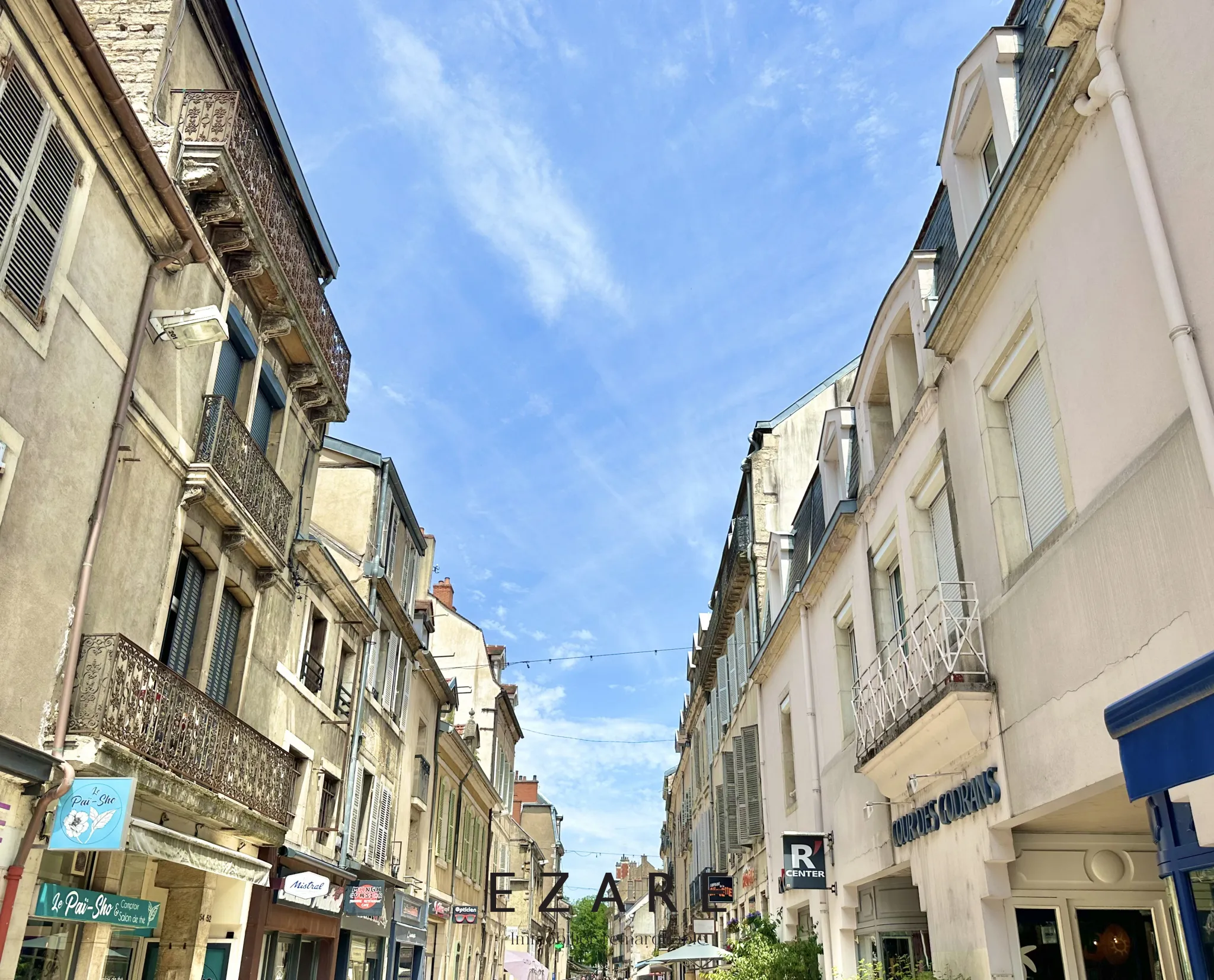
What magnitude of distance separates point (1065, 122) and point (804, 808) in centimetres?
1190

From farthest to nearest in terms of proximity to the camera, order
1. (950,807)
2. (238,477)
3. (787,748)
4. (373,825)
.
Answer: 1. (373,825)
2. (787,748)
3. (238,477)
4. (950,807)

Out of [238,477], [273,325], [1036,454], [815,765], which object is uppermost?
[273,325]

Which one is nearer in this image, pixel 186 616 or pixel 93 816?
pixel 93 816

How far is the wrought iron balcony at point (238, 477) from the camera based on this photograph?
35.3 ft

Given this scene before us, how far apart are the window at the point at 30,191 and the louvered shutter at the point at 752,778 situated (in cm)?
1599

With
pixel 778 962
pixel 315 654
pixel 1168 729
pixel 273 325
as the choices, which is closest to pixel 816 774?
pixel 778 962

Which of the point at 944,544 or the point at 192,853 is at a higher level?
the point at 944,544

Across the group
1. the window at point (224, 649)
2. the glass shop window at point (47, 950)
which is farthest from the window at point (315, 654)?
the glass shop window at point (47, 950)

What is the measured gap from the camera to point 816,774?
14.5 meters

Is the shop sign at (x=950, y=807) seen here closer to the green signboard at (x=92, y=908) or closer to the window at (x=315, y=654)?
the green signboard at (x=92, y=908)

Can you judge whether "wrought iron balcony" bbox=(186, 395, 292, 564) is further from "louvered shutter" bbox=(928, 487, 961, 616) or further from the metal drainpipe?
the metal drainpipe

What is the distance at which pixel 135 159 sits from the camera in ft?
28.9

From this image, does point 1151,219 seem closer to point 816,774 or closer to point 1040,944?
point 1040,944

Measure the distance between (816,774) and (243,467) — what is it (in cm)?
947
